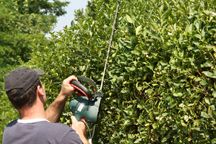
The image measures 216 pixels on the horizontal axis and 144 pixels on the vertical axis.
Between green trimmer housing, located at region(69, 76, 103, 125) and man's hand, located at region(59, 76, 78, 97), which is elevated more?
man's hand, located at region(59, 76, 78, 97)

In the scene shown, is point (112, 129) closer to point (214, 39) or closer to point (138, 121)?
point (138, 121)

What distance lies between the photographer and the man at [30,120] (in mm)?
1479

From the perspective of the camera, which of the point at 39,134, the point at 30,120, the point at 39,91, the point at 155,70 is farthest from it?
the point at 155,70

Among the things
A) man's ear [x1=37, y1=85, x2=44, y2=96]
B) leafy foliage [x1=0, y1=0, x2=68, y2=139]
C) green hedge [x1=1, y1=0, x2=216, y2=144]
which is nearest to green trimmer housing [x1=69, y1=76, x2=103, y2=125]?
green hedge [x1=1, y1=0, x2=216, y2=144]

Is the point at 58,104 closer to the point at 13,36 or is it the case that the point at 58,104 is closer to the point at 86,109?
the point at 86,109

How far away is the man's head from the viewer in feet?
5.32

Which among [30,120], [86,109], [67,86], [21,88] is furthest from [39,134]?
[67,86]

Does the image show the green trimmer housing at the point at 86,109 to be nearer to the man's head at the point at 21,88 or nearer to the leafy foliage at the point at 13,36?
the man's head at the point at 21,88

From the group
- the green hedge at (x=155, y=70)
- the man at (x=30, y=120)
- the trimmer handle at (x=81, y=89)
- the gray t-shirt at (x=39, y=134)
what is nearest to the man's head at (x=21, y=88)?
the man at (x=30, y=120)

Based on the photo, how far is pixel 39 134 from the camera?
1.48 metres

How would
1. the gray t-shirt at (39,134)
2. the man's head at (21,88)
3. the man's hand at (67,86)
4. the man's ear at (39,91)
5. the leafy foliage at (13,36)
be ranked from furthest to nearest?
the leafy foliage at (13,36), the man's hand at (67,86), the man's ear at (39,91), the man's head at (21,88), the gray t-shirt at (39,134)

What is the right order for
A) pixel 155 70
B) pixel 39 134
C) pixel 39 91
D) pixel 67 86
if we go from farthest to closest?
1. pixel 67 86
2. pixel 155 70
3. pixel 39 91
4. pixel 39 134

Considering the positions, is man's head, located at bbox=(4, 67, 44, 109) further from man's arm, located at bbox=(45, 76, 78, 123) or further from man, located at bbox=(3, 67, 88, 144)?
man's arm, located at bbox=(45, 76, 78, 123)

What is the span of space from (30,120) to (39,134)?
0.19 m
